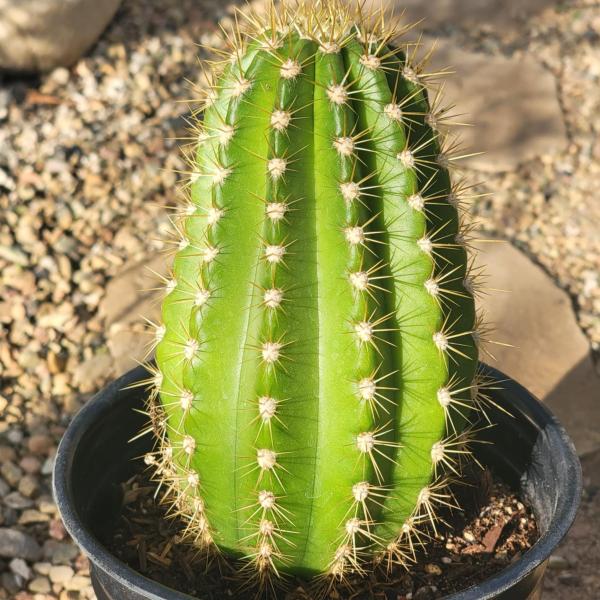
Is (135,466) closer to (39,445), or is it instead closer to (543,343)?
(39,445)

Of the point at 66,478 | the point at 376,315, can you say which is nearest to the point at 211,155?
the point at 376,315

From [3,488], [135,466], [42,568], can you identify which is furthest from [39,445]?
[135,466]

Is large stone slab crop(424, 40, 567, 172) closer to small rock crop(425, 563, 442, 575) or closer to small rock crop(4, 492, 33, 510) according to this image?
small rock crop(4, 492, 33, 510)

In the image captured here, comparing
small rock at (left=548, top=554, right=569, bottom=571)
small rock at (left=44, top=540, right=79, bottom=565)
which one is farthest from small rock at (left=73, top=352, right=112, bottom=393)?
small rock at (left=548, top=554, right=569, bottom=571)

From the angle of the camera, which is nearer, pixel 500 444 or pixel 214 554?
pixel 214 554

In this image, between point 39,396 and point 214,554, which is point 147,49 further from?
point 214,554
